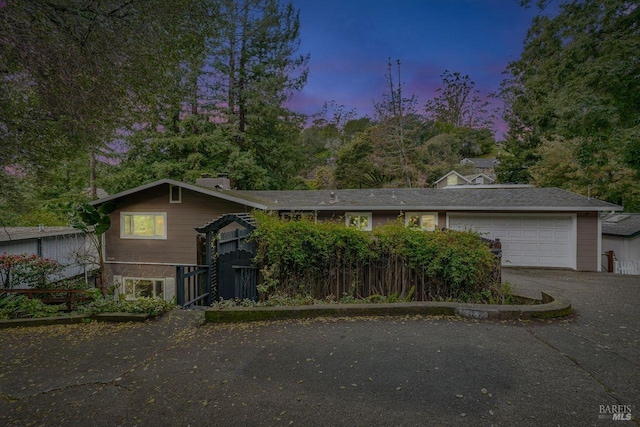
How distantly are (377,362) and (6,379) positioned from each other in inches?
152

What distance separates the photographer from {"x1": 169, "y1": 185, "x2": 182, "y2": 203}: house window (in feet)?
38.4

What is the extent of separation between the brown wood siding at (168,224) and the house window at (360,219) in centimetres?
419

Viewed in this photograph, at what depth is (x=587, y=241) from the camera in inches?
436

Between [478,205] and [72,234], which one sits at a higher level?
[478,205]

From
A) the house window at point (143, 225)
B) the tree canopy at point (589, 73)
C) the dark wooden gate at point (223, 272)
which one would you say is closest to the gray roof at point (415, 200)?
the house window at point (143, 225)

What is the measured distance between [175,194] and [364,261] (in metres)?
8.90

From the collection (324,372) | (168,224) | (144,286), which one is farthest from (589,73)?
(144,286)

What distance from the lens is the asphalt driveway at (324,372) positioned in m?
2.51

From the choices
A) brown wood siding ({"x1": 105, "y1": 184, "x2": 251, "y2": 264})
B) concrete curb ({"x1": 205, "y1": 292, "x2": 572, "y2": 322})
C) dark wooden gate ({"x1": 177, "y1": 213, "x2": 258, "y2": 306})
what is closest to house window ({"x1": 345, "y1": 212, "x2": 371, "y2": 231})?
brown wood siding ({"x1": 105, "y1": 184, "x2": 251, "y2": 264})

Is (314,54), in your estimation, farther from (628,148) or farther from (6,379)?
(6,379)

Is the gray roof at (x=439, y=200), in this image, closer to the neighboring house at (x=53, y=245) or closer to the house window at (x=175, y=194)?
the house window at (x=175, y=194)

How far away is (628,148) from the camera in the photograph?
24.7 ft

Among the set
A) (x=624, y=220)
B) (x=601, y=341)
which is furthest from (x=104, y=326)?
(x=624, y=220)

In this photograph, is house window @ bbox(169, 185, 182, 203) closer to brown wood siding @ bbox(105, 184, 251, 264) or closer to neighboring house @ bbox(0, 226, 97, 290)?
brown wood siding @ bbox(105, 184, 251, 264)
